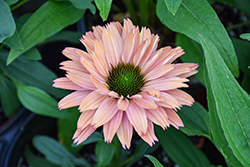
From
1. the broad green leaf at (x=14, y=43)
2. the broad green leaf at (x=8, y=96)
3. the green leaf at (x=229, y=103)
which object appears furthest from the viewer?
the broad green leaf at (x=8, y=96)

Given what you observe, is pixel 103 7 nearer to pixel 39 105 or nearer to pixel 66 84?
pixel 66 84

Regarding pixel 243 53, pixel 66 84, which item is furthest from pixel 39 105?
pixel 243 53

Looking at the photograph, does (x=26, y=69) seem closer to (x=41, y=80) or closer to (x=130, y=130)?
(x=41, y=80)

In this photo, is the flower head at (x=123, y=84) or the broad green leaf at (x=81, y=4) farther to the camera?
the broad green leaf at (x=81, y=4)

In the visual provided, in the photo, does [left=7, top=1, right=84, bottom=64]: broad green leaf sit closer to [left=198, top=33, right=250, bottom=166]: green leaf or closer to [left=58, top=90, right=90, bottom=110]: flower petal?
[left=58, top=90, right=90, bottom=110]: flower petal

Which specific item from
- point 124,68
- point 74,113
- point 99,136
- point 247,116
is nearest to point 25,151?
point 74,113

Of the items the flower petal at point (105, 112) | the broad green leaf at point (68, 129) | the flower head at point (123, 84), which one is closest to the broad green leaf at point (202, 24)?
the flower head at point (123, 84)

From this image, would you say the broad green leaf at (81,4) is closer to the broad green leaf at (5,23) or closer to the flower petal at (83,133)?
the broad green leaf at (5,23)
